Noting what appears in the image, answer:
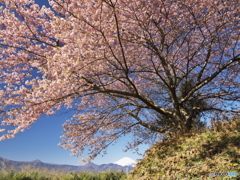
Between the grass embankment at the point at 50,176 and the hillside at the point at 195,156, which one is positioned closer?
the hillside at the point at 195,156

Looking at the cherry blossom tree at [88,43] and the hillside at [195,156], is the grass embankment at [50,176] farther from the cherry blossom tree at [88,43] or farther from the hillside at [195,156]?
the hillside at [195,156]

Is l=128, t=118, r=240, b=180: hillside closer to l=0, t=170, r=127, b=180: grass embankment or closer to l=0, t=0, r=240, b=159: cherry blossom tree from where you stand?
l=0, t=0, r=240, b=159: cherry blossom tree

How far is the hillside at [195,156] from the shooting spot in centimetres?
430

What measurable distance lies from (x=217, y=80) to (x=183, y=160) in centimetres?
741

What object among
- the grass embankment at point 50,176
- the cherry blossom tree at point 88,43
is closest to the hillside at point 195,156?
the cherry blossom tree at point 88,43

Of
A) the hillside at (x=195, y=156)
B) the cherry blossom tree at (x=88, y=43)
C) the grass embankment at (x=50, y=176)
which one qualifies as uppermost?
the cherry blossom tree at (x=88, y=43)

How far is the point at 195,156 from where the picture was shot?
16.6ft

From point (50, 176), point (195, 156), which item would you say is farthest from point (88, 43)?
point (50, 176)

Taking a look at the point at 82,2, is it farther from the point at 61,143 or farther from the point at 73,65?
the point at 61,143

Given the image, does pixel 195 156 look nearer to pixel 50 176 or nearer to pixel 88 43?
pixel 88 43

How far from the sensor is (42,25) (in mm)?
7711

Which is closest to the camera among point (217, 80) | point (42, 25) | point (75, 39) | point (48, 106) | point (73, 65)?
point (73, 65)

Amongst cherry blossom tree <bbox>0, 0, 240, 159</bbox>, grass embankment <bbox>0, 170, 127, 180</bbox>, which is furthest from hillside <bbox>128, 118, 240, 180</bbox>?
grass embankment <bbox>0, 170, 127, 180</bbox>

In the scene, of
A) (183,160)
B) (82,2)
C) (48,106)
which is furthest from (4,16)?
(183,160)
